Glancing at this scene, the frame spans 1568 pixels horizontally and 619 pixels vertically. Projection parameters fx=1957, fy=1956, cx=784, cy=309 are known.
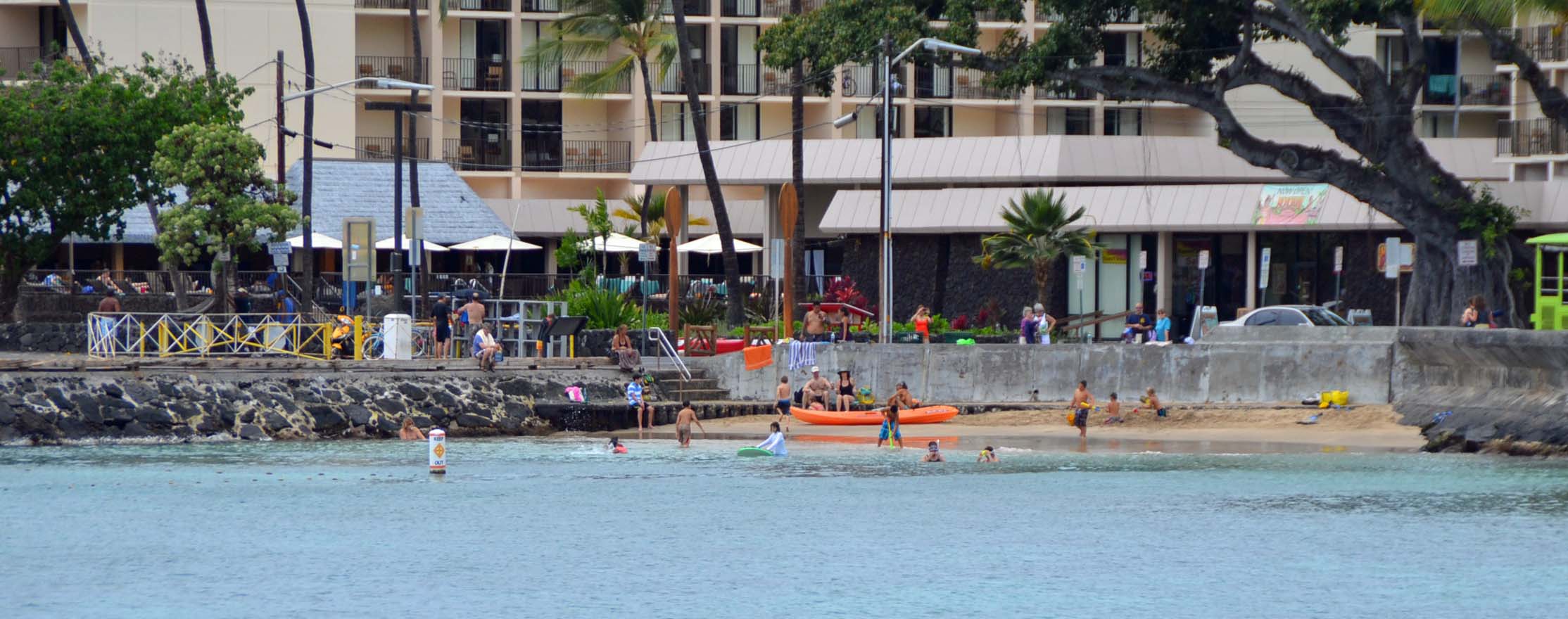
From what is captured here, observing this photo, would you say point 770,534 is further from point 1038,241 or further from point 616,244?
point 616,244

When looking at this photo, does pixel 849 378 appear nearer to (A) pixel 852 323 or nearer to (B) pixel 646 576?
(A) pixel 852 323

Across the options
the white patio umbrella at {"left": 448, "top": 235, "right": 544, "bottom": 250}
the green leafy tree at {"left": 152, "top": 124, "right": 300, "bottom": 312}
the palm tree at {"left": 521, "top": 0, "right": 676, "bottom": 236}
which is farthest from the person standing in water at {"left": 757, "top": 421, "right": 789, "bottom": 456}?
the white patio umbrella at {"left": 448, "top": 235, "right": 544, "bottom": 250}

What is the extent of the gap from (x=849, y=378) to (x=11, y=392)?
54.1 ft

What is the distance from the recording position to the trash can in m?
41.0

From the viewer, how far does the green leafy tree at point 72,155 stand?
4806 centimetres

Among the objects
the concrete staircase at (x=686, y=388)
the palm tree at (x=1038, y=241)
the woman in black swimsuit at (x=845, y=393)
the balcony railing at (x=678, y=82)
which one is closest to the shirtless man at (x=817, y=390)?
the woman in black swimsuit at (x=845, y=393)

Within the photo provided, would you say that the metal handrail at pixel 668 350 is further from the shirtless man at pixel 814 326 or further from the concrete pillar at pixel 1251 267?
the concrete pillar at pixel 1251 267

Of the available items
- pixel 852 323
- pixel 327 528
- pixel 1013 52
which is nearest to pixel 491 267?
pixel 852 323

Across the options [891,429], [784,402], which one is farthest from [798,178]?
[891,429]

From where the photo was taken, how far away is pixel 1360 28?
224 ft

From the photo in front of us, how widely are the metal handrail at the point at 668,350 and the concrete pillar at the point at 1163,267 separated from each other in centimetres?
1381

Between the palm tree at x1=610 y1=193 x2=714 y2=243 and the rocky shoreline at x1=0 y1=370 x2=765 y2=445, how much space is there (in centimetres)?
2288

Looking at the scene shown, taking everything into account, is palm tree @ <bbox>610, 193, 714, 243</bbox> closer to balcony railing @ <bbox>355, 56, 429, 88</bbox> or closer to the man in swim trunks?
balcony railing @ <bbox>355, 56, 429, 88</bbox>

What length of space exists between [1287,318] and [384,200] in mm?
32334
